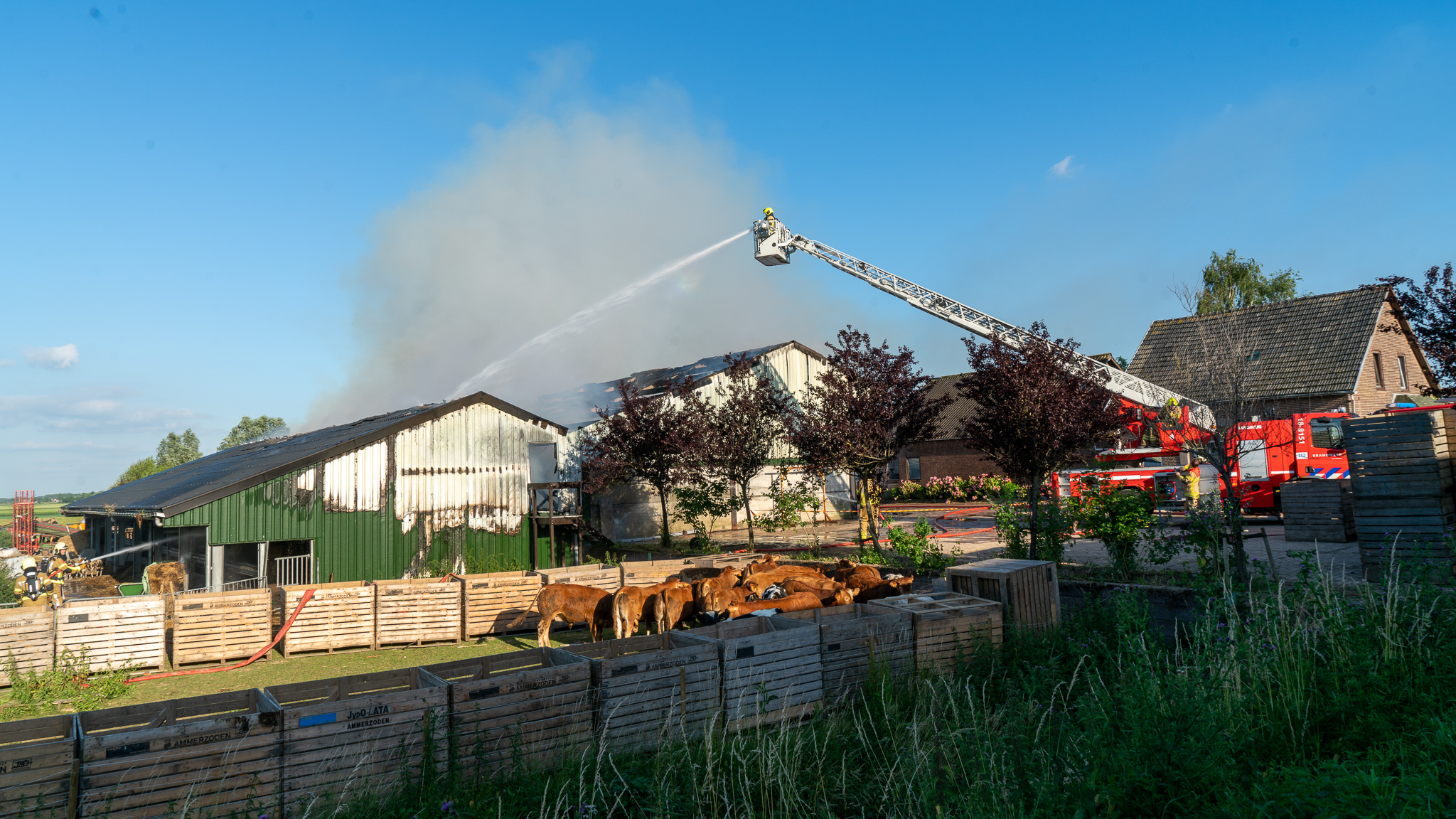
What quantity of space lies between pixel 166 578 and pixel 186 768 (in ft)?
49.5

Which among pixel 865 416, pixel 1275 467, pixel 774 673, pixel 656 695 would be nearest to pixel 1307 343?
pixel 1275 467

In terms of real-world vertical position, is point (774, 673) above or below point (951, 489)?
below

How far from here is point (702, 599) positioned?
11734 millimetres

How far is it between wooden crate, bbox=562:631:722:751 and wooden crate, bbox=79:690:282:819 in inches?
97.9

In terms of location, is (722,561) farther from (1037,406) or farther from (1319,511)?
(1319,511)

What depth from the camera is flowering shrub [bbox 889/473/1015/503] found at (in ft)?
126

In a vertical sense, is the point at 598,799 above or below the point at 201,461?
below

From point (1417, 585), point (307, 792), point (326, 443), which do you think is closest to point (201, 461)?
point (326, 443)

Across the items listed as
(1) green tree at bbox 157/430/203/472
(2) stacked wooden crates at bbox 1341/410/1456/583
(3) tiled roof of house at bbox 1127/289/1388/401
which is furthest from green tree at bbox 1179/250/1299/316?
(1) green tree at bbox 157/430/203/472

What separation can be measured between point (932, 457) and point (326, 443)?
31.3 metres

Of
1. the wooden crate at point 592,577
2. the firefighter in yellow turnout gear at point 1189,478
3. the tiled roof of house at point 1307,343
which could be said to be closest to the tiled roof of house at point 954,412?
the tiled roof of house at point 1307,343

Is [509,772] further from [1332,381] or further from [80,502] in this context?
[1332,381]

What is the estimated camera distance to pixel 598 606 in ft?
41.3

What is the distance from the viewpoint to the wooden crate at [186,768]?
16.6 feet
